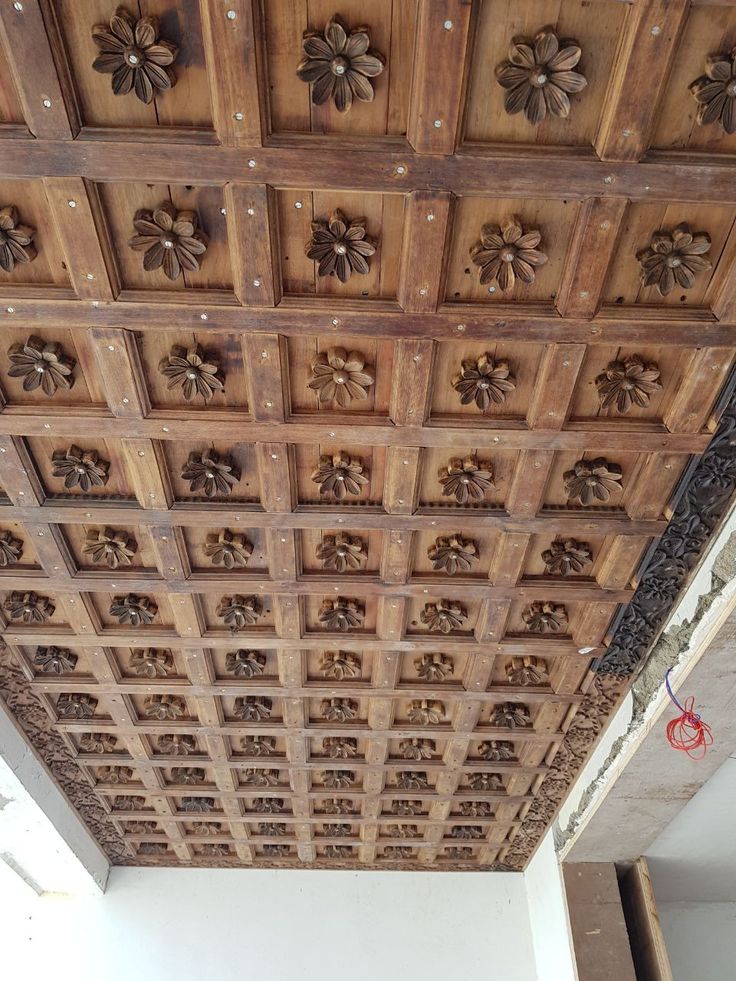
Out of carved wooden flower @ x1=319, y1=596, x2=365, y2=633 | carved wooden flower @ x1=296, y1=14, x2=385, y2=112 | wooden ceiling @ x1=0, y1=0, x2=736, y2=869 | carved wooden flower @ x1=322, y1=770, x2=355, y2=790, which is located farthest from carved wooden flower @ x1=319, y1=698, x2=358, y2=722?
carved wooden flower @ x1=296, y1=14, x2=385, y2=112

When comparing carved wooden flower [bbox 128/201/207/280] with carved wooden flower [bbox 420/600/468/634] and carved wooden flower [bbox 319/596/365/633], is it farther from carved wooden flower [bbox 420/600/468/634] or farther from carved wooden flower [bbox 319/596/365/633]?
carved wooden flower [bbox 420/600/468/634]

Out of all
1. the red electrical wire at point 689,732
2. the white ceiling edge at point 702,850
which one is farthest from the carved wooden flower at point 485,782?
the red electrical wire at point 689,732

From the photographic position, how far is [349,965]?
7.18 metres

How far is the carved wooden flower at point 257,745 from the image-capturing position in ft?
19.9

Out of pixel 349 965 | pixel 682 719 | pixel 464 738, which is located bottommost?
pixel 349 965

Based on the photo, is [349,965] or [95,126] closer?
[95,126]

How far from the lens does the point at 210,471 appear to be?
3.75 meters

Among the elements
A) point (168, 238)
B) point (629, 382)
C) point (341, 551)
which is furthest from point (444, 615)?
point (168, 238)

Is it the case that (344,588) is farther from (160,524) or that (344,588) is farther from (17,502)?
(17,502)

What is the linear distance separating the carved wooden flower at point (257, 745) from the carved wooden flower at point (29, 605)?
2.01 meters

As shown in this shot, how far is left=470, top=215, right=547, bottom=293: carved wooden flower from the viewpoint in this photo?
283 centimetres

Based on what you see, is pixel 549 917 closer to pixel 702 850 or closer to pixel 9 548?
pixel 702 850

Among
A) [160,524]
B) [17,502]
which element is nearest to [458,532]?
[160,524]

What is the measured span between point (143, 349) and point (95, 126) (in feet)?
2.97
